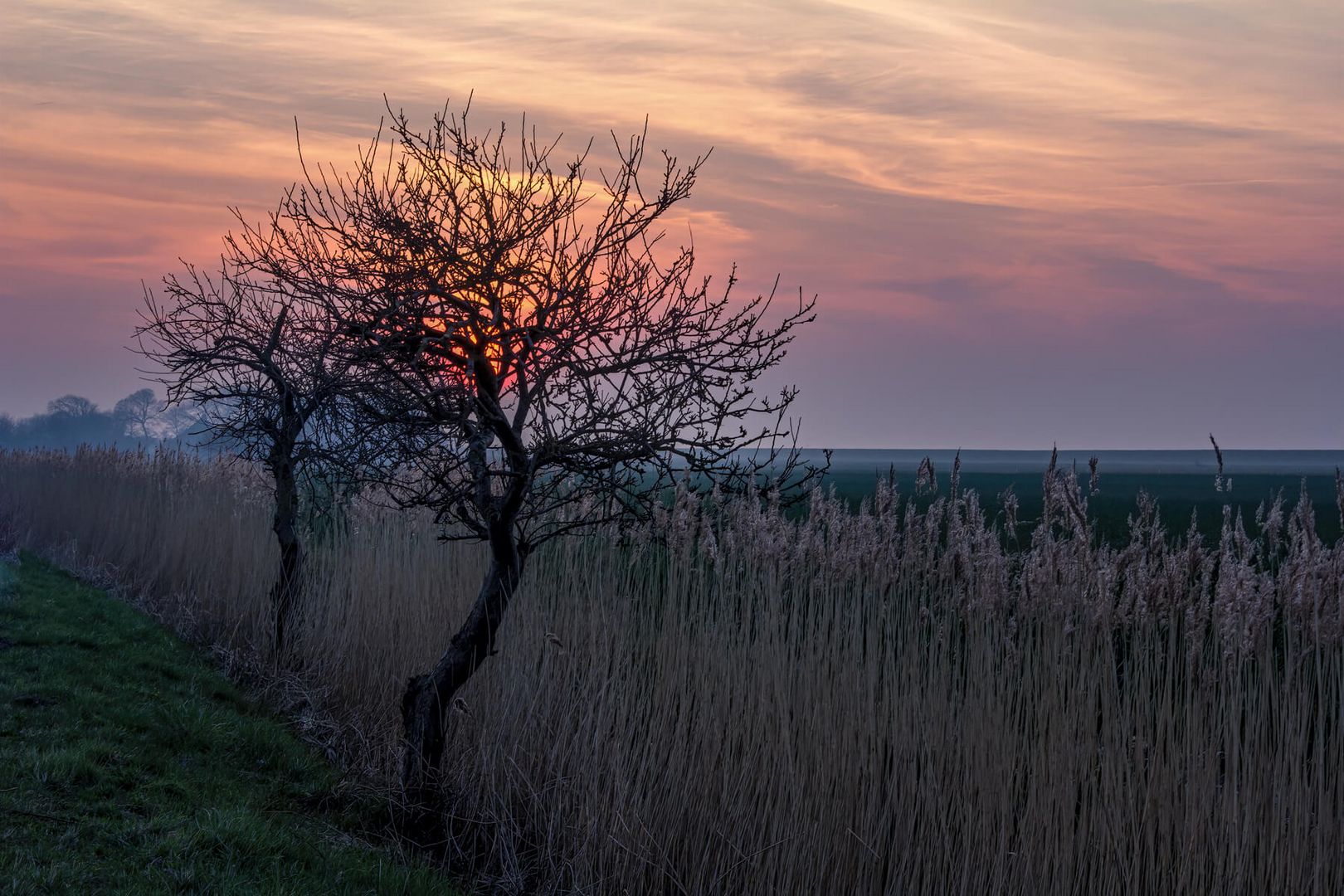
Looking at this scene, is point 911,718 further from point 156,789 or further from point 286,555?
point 286,555

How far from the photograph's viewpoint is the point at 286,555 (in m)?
10.3

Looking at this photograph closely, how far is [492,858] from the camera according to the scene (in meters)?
6.39

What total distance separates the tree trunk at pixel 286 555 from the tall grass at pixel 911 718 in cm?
262

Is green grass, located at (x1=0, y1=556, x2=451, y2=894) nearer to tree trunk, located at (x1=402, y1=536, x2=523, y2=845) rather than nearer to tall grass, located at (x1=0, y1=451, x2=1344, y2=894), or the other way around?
tree trunk, located at (x1=402, y1=536, x2=523, y2=845)

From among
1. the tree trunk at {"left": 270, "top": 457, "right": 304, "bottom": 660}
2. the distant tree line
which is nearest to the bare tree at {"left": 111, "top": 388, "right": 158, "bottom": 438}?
the distant tree line

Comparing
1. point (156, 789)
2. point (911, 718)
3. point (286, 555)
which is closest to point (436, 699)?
point (156, 789)

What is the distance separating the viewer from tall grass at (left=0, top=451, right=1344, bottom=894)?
15.9ft

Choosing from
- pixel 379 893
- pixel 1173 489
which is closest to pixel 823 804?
pixel 379 893

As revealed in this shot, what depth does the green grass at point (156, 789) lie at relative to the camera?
5.16m

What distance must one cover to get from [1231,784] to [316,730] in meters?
6.59

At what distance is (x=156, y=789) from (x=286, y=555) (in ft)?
13.4

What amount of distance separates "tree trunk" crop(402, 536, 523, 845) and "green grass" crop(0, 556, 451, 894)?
0.37 metres

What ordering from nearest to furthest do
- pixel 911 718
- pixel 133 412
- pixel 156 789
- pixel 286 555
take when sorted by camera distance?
pixel 911 718
pixel 156 789
pixel 286 555
pixel 133 412

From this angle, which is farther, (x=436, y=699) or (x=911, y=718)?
(x=436, y=699)
